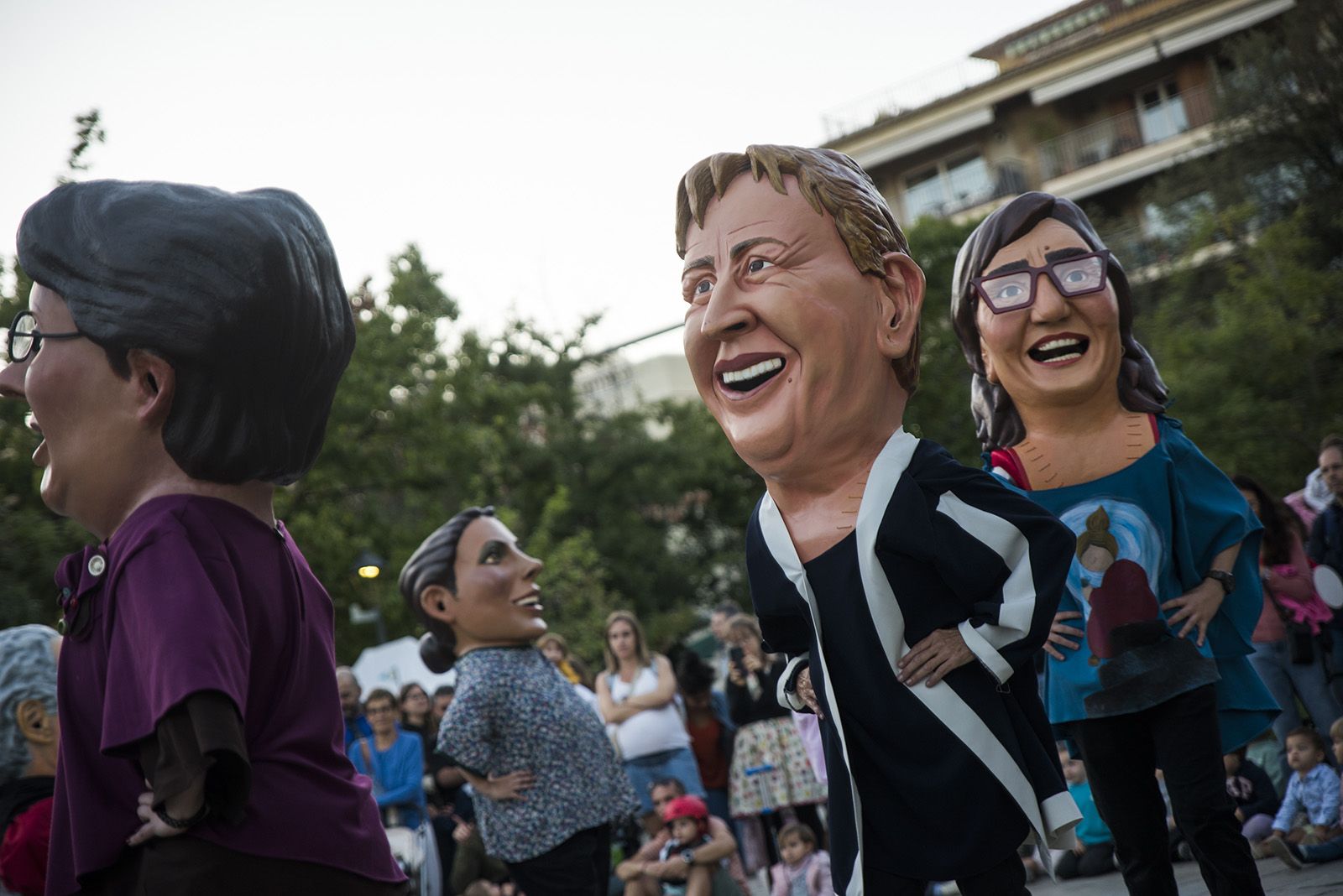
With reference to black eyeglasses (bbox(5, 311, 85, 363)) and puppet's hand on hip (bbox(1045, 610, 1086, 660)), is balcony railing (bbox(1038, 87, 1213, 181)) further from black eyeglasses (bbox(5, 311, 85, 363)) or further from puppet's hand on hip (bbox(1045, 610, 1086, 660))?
black eyeglasses (bbox(5, 311, 85, 363))

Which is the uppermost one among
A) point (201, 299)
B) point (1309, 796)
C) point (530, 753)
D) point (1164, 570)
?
point (201, 299)

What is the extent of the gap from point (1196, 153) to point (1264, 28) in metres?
3.04

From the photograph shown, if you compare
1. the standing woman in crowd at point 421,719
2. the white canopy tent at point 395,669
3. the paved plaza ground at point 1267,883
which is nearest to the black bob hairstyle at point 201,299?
the paved plaza ground at point 1267,883

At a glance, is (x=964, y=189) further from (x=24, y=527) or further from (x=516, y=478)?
(x=24, y=527)

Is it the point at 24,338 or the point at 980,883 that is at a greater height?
the point at 24,338

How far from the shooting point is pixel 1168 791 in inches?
150

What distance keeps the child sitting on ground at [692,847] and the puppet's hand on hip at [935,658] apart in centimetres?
411

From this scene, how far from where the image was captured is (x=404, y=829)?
7.54m

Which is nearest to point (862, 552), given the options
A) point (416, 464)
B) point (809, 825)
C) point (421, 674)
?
point (809, 825)

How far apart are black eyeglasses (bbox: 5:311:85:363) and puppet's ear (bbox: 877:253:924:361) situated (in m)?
2.00

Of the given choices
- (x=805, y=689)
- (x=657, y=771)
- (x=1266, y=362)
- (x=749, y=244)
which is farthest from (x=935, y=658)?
(x=1266, y=362)

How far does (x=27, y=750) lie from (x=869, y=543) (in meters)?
2.65

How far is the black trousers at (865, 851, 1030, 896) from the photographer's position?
2.91 metres

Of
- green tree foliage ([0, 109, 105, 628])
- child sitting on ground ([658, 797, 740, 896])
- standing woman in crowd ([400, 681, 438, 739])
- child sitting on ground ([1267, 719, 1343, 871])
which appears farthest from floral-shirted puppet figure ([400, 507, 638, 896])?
green tree foliage ([0, 109, 105, 628])
